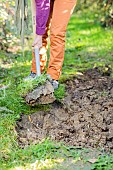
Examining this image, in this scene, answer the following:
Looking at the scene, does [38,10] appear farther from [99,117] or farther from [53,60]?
[99,117]

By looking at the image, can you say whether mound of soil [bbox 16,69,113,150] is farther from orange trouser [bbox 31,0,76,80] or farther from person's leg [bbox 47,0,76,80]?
person's leg [bbox 47,0,76,80]

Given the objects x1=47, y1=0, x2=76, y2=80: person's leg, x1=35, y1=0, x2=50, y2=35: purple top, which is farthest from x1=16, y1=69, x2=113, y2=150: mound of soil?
x1=35, y1=0, x2=50, y2=35: purple top

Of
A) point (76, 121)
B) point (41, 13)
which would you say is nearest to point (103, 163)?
point (76, 121)

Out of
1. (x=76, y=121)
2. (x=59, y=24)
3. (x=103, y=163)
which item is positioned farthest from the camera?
(x=59, y=24)

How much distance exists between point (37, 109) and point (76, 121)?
0.48m

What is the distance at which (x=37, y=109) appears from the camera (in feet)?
14.7

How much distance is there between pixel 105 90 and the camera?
5184 mm

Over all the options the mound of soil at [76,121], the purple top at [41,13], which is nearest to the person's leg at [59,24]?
the purple top at [41,13]

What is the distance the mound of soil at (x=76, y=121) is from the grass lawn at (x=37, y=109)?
114mm

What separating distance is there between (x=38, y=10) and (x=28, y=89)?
2.65 ft

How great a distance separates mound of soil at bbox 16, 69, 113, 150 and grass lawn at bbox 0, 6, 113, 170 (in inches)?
4.5

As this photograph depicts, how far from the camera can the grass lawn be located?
344cm

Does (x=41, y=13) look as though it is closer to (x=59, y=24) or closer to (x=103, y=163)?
(x=59, y=24)

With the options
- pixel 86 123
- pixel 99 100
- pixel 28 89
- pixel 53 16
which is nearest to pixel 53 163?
pixel 86 123
